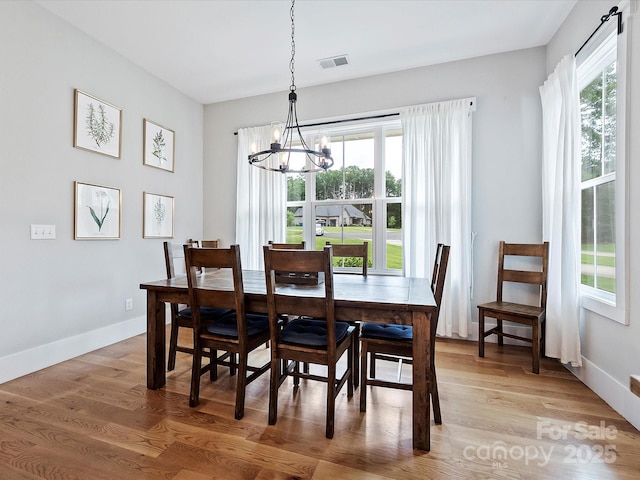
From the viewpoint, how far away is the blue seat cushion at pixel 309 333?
5.74 ft

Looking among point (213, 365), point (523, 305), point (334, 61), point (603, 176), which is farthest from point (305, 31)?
point (523, 305)

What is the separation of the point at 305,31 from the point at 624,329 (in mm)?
3297

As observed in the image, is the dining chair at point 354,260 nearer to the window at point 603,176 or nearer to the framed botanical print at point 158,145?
the window at point 603,176

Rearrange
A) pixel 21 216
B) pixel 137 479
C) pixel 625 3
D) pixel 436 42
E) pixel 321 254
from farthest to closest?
pixel 436 42, pixel 21 216, pixel 625 3, pixel 321 254, pixel 137 479

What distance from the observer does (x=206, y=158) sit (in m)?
4.43

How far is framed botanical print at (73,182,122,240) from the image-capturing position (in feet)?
9.27

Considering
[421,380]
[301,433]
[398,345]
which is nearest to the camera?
[421,380]

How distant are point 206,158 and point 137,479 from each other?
12.7 ft

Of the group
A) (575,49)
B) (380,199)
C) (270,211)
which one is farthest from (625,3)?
(270,211)

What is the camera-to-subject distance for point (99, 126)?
301 cm

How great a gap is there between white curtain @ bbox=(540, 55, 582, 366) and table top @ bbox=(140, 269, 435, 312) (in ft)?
3.85

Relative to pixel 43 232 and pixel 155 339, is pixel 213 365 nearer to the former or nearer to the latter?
pixel 155 339

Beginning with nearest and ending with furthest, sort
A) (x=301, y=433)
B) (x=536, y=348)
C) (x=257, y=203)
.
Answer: (x=301, y=433) < (x=536, y=348) < (x=257, y=203)

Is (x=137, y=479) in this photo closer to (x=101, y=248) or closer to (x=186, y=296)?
(x=186, y=296)
